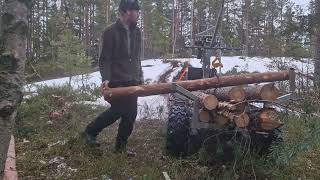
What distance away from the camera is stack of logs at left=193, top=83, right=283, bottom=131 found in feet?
17.3

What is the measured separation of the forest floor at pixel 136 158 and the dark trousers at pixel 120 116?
290 mm

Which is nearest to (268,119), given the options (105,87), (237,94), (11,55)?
(237,94)

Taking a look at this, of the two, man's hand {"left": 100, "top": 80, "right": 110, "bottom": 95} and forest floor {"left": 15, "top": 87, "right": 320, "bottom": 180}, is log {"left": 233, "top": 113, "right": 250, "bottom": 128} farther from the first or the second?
man's hand {"left": 100, "top": 80, "right": 110, "bottom": 95}

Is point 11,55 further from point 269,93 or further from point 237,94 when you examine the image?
point 269,93

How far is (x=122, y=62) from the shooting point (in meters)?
6.19

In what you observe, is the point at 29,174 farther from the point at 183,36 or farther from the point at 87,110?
the point at 183,36

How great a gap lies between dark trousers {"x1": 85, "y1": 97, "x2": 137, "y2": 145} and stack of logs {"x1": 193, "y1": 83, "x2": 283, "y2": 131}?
3.70ft

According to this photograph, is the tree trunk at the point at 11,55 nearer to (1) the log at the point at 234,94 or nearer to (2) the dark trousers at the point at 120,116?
(2) the dark trousers at the point at 120,116

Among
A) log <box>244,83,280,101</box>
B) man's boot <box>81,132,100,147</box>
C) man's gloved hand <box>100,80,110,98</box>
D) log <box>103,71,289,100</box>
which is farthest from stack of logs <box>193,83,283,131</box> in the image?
man's boot <box>81,132,100,147</box>

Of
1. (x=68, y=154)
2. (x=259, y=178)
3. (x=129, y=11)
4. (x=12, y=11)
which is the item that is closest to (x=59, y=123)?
(x=68, y=154)

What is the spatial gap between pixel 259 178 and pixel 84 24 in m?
42.6

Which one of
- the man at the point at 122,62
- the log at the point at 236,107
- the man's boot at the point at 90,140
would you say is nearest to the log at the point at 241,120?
the log at the point at 236,107

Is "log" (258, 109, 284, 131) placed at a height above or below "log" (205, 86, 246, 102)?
below

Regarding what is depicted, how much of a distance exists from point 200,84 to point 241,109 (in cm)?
75
